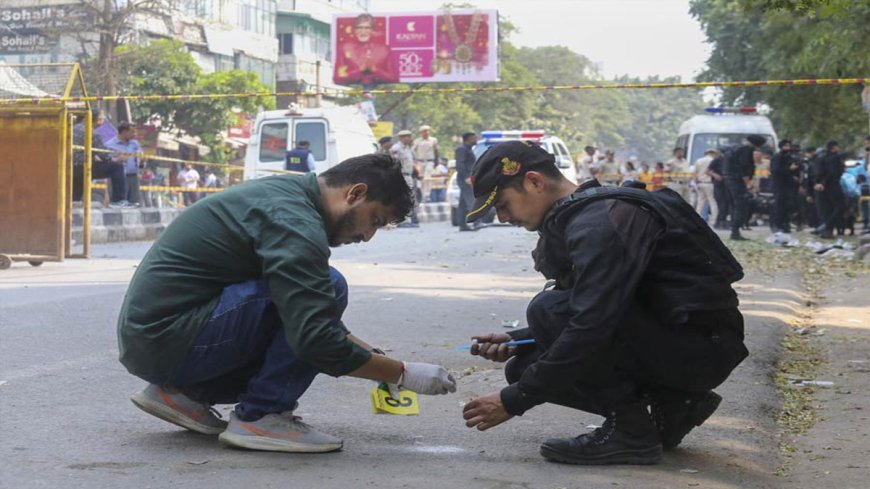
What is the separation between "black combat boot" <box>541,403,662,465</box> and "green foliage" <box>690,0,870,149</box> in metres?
2.81

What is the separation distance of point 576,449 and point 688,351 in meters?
0.49

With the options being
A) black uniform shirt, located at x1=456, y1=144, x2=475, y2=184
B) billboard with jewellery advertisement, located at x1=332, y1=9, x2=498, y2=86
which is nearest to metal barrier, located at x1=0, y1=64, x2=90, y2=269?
black uniform shirt, located at x1=456, y1=144, x2=475, y2=184

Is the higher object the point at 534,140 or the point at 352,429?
the point at 534,140

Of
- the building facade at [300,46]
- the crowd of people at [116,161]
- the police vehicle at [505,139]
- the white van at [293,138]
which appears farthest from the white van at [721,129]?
the building facade at [300,46]

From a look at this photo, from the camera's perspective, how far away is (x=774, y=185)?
21.4m

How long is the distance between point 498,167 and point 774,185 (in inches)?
709

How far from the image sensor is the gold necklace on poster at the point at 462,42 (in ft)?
161

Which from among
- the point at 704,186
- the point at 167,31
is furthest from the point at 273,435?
the point at 167,31

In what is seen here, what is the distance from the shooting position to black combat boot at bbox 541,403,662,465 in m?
4.27

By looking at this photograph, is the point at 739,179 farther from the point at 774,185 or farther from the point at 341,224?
the point at 341,224

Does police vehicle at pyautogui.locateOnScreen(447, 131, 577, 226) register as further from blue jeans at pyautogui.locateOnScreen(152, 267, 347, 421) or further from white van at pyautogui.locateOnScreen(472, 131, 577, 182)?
blue jeans at pyautogui.locateOnScreen(152, 267, 347, 421)

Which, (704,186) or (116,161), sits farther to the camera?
(704,186)

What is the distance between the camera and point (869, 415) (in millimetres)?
5523

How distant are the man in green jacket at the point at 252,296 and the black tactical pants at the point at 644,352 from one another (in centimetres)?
38
